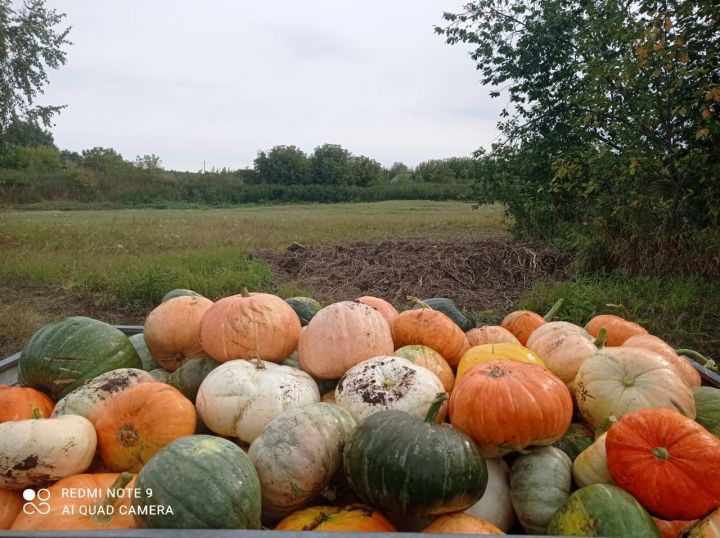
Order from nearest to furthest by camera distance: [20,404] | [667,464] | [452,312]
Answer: [667,464], [20,404], [452,312]

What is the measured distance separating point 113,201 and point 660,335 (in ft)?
105

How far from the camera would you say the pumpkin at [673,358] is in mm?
2230

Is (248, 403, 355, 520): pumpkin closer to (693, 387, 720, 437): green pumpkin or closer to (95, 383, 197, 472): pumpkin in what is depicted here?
(95, 383, 197, 472): pumpkin

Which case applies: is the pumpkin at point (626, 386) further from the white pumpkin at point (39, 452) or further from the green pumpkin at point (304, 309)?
the white pumpkin at point (39, 452)

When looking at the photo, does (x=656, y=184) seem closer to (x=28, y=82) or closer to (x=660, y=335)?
(x=660, y=335)

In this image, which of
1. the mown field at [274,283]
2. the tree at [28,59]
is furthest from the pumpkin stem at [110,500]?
the tree at [28,59]

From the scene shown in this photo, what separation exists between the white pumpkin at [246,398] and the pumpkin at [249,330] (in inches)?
8.6

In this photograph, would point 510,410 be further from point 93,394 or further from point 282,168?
point 282,168

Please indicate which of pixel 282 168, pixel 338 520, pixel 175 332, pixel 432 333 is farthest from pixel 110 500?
pixel 282 168

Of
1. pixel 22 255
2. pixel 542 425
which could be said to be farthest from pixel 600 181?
pixel 22 255

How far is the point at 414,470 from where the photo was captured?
4.92 feet

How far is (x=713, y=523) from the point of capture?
1.45 m

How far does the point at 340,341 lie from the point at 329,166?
49193 millimetres

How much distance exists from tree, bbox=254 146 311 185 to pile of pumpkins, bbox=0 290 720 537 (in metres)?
47.1
